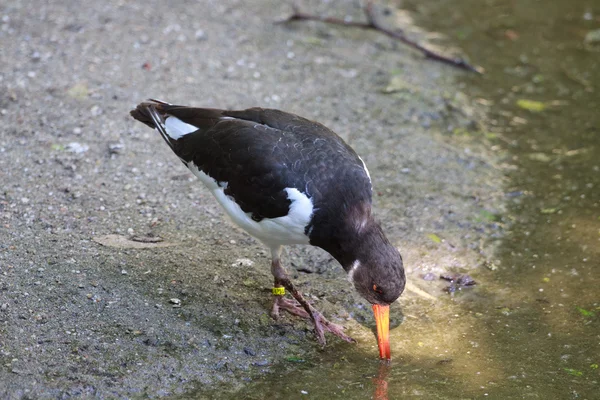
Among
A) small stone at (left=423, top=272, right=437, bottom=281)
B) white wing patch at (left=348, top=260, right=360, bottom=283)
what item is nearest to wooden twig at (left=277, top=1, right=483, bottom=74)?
small stone at (left=423, top=272, right=437, bottom=281)

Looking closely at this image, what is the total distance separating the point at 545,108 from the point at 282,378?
483cm

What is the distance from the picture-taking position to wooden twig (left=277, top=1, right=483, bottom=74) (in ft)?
27.8

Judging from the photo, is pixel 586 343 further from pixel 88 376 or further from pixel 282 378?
pixel 88 376

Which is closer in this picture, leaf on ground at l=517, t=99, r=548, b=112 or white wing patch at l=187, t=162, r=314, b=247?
white wing patch at l=187, t=162, r=314, b=247

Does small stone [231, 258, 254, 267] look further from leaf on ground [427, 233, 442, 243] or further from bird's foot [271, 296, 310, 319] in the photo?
leaf on ground [427, 233, 442, 243]

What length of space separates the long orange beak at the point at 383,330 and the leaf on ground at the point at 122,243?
1678mm

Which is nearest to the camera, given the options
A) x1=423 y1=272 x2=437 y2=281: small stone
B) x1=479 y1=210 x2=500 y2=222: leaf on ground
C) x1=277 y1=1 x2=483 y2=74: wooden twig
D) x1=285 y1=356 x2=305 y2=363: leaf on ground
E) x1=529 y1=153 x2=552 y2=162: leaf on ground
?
x1=285 y1=356 x2=305 y2=363: leaf on ground

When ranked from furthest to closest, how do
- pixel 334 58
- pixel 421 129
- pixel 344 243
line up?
pixel 334 58
pixel 421 129
pixel 344 243

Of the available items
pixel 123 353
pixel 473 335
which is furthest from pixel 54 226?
pixel 473 335

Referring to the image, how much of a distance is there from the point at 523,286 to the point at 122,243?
9.58 ft

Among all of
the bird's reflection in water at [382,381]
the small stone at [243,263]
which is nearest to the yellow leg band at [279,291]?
the small stone at [243,263]

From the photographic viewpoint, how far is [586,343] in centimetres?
466

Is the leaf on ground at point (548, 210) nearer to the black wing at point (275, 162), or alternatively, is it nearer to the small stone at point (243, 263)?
the black wing at point (275, 162)

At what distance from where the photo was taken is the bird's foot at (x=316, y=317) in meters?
4.75
